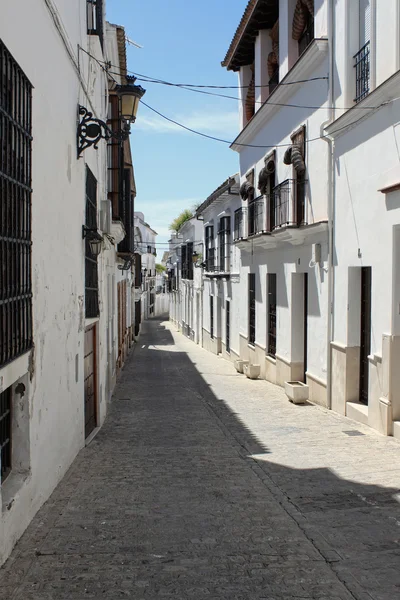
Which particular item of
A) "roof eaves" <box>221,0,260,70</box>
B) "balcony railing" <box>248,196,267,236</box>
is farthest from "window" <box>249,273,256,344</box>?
"roof eaves" <box>221,0,260,70</box>

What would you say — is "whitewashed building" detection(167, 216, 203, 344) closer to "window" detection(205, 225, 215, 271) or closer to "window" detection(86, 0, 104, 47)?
"window" detection(205, 225, 215, 271)

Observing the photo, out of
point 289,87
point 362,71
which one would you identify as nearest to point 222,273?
point 289,87

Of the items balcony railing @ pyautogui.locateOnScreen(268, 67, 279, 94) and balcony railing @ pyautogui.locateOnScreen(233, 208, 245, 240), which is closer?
balcony railing @ pyautogui.locateOnScreen(268, 67, 279, 94)

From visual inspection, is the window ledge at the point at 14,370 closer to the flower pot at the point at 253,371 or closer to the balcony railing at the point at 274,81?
the flower pot at the point at 253,371

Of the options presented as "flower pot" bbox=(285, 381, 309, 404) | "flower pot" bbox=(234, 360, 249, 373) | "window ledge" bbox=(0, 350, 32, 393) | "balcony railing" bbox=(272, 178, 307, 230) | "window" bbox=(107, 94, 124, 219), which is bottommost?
"flower pot" bbox=(234, 360, 249, 373)

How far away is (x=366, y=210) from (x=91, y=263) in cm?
389

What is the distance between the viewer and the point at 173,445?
7.68 m

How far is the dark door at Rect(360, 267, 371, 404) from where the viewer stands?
8.87 meters

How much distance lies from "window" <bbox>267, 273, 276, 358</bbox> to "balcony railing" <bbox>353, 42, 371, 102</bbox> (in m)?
5.88

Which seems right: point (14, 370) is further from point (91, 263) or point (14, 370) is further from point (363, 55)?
point (363, 55)

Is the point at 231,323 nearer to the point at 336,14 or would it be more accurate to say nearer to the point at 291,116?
the point at 291,116

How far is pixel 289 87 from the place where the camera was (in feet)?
38.9

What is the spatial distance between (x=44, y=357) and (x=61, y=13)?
328 centimetres

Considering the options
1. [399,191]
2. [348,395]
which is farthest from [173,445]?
[399,191]
